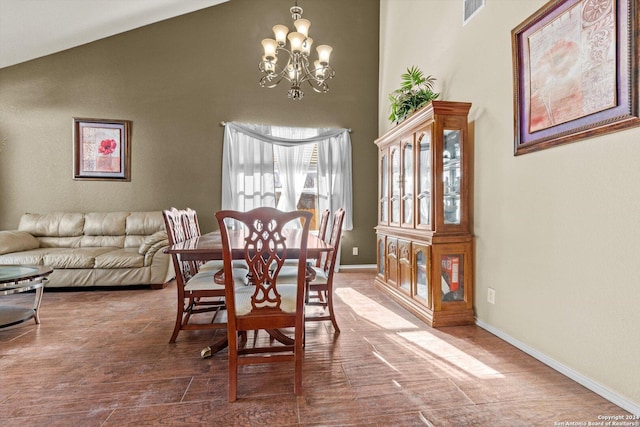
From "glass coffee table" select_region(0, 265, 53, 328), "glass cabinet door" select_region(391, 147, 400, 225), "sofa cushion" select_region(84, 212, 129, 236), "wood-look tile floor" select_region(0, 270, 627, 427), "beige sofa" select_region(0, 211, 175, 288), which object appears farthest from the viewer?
"sofa cushion" select_region(84, 212, 129, 236)

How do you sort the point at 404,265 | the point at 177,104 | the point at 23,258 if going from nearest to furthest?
the point at 404,265
the point at 23,258
the point at 177,104

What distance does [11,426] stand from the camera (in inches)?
52.9

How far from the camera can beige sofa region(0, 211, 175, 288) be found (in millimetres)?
A: 3572

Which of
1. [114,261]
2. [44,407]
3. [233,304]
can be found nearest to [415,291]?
[233,304]

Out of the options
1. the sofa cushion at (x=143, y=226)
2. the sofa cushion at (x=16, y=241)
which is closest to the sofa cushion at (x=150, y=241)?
the sofa cushion at (x=143, y=226)

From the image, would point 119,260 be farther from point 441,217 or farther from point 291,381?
point 441,217

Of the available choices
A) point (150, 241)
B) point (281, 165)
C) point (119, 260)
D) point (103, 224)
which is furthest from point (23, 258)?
point (281, 165)

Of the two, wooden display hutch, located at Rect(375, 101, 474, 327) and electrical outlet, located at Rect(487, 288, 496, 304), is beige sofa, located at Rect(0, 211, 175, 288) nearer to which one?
wooden display hutch, located at Rect(375, 101, 474, 327)

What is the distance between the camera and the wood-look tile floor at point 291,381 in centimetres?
141

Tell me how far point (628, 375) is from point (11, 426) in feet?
9.32

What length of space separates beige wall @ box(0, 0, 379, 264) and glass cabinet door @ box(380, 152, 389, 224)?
1.21 m

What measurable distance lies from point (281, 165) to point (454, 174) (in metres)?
2.78

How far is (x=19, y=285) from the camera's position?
2387mm

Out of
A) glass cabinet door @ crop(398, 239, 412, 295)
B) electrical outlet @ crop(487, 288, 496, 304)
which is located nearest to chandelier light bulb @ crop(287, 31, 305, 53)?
glass cabinet door @ crop(398, 239, 412, 295)
